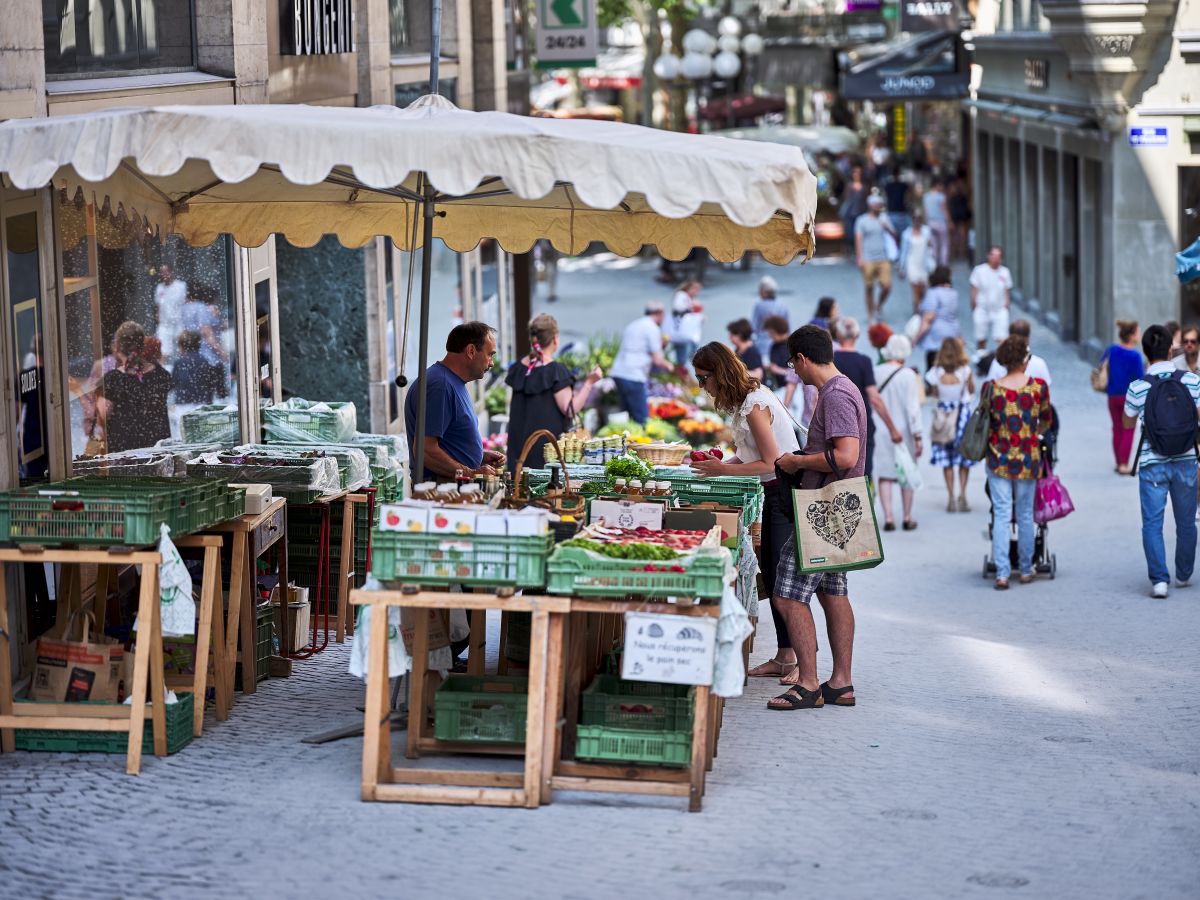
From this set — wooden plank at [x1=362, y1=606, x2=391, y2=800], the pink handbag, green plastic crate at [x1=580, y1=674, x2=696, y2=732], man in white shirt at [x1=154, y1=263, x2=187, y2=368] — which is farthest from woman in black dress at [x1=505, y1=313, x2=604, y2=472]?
wooden plank at [x1=362, y1=606, x2=391, y2=800]

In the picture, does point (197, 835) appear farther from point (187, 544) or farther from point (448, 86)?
point (448, 86)

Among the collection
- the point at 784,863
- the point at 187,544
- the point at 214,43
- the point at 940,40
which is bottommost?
the point at 784,863

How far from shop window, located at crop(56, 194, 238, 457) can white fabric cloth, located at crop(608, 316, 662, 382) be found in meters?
6.05

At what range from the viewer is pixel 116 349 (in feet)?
33.6

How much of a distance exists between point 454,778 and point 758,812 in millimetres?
1205

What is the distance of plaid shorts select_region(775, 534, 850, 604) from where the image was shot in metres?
8.61

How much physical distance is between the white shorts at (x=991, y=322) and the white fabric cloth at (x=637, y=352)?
7150mm

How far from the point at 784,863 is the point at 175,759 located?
8.83 feet

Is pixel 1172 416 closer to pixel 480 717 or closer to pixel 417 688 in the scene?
pixel 480 717

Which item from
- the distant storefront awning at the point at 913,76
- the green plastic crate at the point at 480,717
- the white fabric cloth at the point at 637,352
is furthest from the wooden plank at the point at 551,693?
the distant storefront awning at the point at 913,76

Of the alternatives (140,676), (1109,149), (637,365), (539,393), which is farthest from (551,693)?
(1109,149)

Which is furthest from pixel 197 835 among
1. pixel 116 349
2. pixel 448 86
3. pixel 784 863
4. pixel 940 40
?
pixel 940 40

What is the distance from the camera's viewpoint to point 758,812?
711 centimetres

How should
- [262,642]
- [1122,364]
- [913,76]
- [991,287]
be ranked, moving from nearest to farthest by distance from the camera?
[262,642], [1122,364], [991,287], [913,76]
